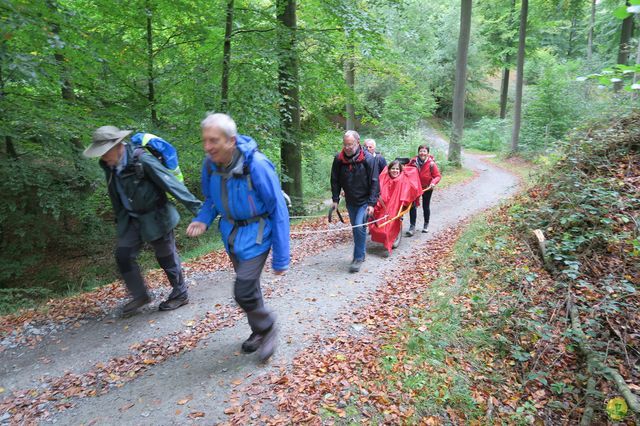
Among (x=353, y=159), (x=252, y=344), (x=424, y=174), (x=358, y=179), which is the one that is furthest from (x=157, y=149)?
(x=424, y=174)

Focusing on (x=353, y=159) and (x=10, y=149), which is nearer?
(x=353, y=159)

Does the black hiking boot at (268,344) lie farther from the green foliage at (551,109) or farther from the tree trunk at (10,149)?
the green foliage at (551,109)

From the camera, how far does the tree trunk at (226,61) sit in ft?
29.2

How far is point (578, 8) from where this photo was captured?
72.0ft

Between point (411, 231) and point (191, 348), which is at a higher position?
point (411, 231)

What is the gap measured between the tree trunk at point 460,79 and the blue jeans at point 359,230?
43.7ft

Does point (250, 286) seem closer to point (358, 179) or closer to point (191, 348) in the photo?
point (191, 348)

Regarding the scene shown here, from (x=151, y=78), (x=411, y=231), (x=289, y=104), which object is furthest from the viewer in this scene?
(x=289, y=104)

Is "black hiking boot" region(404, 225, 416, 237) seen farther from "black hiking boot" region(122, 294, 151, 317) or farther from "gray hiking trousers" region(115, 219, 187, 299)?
"black hiking boot" region(122, 294, 151, 317)

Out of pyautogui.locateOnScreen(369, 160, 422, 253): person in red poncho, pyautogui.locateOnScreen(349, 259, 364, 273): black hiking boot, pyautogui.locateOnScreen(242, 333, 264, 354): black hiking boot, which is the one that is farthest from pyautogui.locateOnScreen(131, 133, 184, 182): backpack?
pyautogui.locateOnScreen(369, 160, 422, 253): person in red poncho

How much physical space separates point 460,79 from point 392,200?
1276 centimetres

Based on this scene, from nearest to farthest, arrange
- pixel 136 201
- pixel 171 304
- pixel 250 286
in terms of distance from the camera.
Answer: pixel 250 286
pixel 136 201
pixel 171 304

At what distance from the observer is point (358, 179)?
629 centimetres

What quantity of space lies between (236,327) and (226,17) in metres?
7.32
